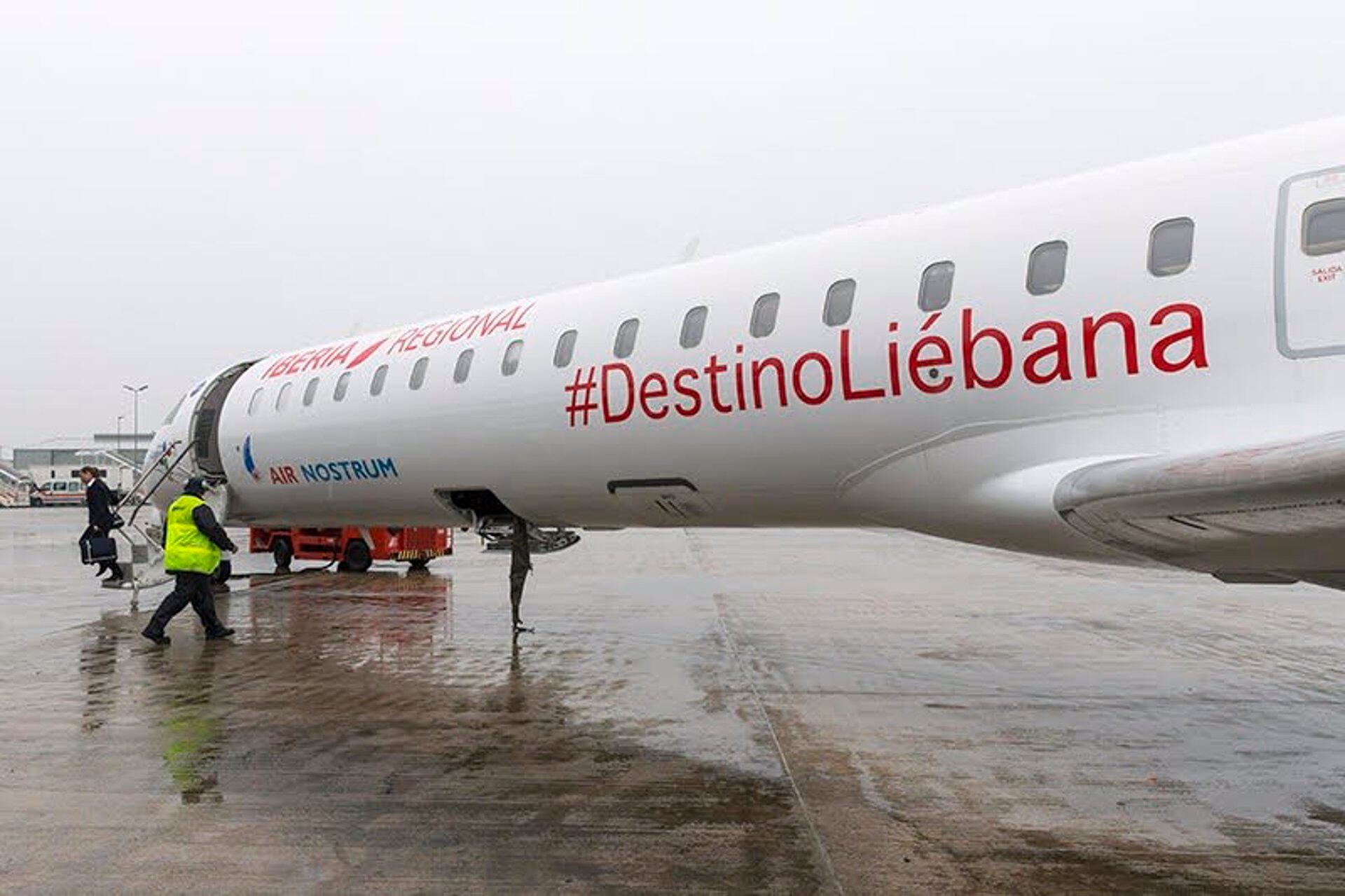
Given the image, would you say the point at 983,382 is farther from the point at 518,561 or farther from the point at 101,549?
the point at 101,549

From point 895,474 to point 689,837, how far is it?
9.55 ft

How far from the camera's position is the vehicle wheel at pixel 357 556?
2012 centimetres

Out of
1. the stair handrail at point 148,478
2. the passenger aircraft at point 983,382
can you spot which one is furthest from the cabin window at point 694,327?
the stair handrail at point 148,478

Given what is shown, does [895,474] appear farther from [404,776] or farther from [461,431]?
[461,431]

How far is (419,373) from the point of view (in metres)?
10.4

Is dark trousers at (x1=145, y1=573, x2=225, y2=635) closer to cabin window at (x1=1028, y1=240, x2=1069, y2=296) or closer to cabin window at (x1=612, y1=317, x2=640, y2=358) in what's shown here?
cabin window at (x1=612, y1=317, x2=640, y2=358)

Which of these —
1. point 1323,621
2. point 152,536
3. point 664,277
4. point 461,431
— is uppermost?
point 664,277

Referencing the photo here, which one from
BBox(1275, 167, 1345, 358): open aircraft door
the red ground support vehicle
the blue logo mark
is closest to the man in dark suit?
the blue logo mark

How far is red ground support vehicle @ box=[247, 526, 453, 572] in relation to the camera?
19922mm

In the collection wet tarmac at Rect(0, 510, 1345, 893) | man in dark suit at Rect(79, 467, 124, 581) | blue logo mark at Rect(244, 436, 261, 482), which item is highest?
blue logo mark at Rect(244, 436, 261, 482)

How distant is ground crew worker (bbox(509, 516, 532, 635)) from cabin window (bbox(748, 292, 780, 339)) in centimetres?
399

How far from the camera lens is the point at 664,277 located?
341 inches

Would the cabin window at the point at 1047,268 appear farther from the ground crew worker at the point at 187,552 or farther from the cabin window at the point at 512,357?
the ground crew worker at the point at 187,552

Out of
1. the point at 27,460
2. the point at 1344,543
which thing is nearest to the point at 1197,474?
the point at 1344,543
